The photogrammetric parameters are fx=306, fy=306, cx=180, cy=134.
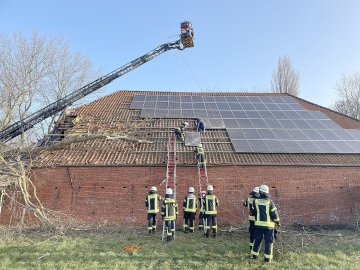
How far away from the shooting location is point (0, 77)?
23969 millimetres

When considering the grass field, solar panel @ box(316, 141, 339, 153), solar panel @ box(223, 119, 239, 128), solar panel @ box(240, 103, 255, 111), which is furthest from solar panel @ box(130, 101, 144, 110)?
solar panel @ box(316, 141, 339, 153)

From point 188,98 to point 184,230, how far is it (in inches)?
383

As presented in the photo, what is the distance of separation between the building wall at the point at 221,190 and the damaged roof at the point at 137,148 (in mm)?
335

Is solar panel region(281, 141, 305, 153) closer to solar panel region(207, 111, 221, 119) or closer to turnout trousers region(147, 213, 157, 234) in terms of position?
solar panel region(207, 111, 221, 119)

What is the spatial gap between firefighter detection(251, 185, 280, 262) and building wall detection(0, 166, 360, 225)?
4.34 metres

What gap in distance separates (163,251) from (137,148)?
5761 millimetres

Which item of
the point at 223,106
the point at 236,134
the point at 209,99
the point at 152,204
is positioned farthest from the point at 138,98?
the point at 152,204

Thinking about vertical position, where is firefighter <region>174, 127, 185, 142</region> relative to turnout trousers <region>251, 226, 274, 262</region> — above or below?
above

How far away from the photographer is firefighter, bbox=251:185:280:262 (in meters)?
7.34

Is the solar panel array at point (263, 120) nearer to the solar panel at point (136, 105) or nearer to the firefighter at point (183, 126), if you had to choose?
the solar panel at point (136, 105)

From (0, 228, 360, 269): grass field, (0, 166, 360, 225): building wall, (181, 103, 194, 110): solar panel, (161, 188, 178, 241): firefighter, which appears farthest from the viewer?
(181, 103, 194, 110): solar panel

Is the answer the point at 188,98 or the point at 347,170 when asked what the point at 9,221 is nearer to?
the point at 188,98

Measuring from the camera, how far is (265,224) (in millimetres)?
7383

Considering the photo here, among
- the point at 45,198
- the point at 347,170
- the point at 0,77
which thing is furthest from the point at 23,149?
the point at 0,77
